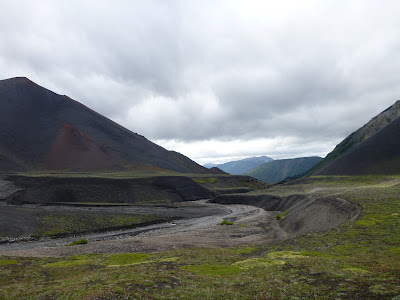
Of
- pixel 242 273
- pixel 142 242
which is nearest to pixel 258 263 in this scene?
pixel 242 273

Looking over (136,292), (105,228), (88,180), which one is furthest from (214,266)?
(88,180)

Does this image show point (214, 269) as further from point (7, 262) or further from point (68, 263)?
point (7, 262)

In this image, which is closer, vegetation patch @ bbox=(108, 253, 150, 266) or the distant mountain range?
vegetation patch @ bbox=(108, 253, 150, 266)

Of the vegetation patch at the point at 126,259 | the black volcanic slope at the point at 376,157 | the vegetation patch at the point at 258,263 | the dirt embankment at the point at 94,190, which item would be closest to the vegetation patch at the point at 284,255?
the vegetation patch at the point at 258,263

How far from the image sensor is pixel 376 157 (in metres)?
171

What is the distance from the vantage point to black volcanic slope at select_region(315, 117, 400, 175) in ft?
517

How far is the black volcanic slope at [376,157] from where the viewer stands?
157725mm

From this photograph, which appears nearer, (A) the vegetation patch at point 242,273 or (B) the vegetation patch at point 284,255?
(A) the vegetation patch at point 242,273

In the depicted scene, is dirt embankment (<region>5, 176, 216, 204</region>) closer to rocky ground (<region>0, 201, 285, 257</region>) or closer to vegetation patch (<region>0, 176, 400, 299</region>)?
rocky ground (<region>0, 201, 285, 257</region>)

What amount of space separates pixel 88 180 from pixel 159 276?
12121 cm

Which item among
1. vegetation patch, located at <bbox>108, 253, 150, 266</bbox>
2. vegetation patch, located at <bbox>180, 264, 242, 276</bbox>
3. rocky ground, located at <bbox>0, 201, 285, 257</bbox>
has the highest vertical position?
vegetation patch, located at <bbox>180, 264, 242, 276</bbox>

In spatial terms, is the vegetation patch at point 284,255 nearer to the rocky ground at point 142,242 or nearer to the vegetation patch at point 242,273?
the vegetation patch at point 242,273

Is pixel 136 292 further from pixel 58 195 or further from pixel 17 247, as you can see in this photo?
pixel 58 195

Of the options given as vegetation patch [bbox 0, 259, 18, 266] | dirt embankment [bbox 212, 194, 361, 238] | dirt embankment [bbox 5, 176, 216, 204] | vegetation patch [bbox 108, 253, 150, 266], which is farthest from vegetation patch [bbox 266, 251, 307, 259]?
dirt embankment [bbox 5, 176, 216, 204]
